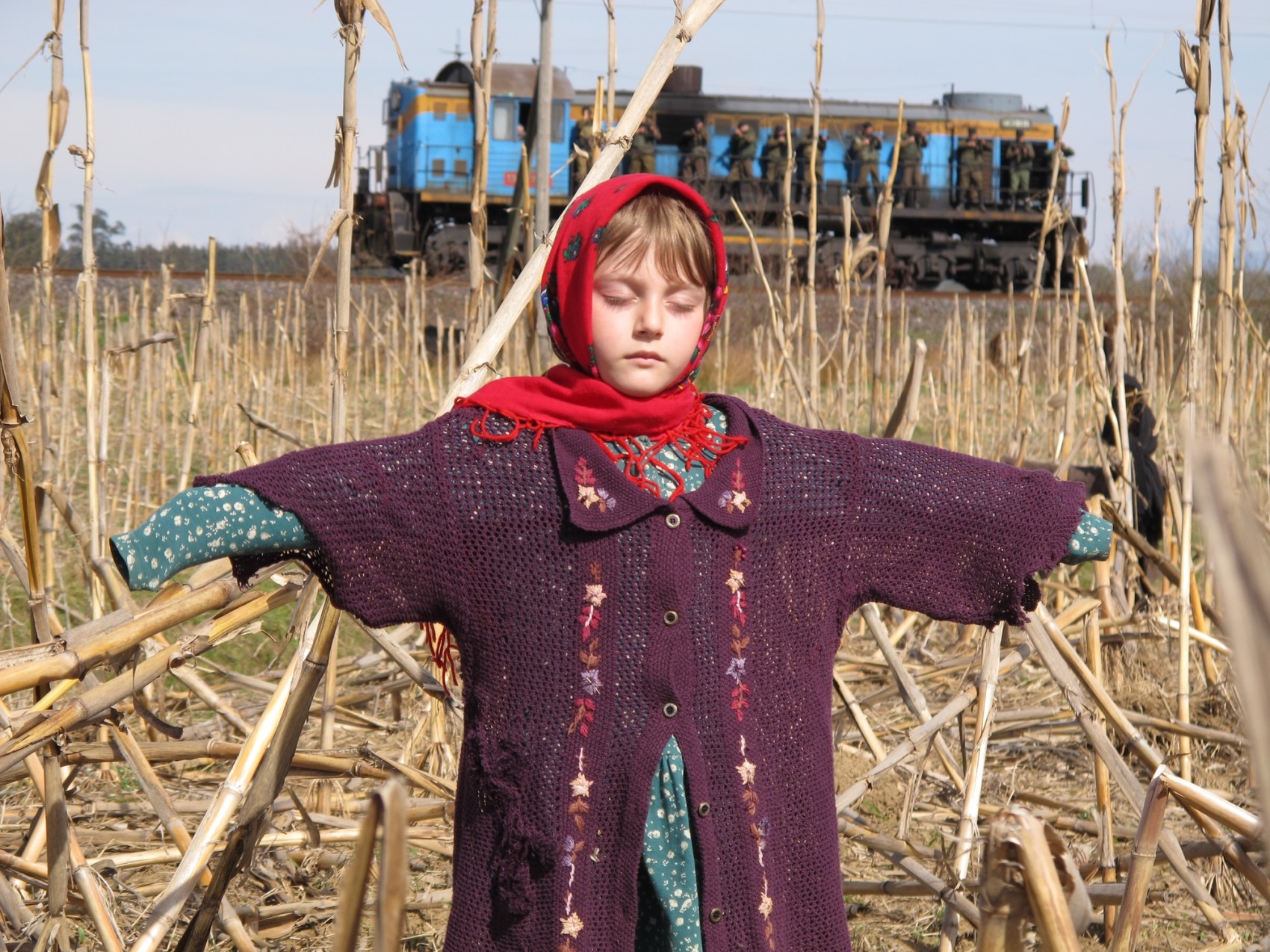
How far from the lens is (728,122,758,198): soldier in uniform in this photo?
45.8ft

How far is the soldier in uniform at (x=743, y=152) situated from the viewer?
1395 cm

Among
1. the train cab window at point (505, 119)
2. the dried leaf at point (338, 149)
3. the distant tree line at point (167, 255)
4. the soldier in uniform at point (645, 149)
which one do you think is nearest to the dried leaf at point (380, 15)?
the dried leaf at point (338, 149)

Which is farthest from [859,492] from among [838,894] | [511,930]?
[511,930]

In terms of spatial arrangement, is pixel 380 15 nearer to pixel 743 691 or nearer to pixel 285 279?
pixel 743 691

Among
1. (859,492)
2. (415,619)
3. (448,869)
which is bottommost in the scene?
(448,869)

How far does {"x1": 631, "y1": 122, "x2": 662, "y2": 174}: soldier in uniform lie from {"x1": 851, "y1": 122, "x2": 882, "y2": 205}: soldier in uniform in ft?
7.26

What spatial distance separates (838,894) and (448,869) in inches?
45.2

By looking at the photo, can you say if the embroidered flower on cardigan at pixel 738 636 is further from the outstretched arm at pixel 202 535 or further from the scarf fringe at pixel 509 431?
the outstretched arm at pixel 202 535

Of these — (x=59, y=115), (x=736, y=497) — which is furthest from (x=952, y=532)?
(x=59, y=115)

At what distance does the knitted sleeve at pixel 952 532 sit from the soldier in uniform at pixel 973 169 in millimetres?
13640

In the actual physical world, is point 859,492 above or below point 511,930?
above

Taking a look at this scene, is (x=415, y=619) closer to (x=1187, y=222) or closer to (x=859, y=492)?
(x=859, y=492)

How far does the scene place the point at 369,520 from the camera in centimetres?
122

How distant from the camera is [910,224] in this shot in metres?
14.5
